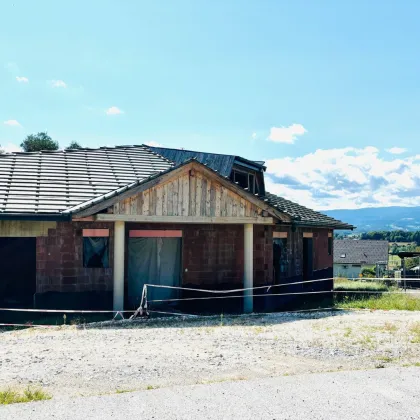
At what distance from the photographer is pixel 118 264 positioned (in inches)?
487

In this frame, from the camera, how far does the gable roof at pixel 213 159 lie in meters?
18.2

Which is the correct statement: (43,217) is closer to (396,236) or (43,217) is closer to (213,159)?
(213,159)

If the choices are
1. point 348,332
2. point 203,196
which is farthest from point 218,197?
point 348,332

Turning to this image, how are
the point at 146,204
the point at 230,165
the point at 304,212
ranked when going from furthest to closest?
the point at 304,212
the point at 230,165
the point at 146,204

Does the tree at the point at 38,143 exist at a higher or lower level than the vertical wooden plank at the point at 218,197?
higher

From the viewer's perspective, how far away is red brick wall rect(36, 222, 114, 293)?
12.5 meters

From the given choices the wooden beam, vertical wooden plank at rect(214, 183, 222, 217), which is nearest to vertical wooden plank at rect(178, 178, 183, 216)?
the wooden beam

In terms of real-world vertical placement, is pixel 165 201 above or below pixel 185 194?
below

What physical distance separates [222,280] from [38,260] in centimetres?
530

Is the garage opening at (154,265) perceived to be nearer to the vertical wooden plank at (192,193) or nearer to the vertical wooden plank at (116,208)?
the vertical wooden plank at (192,193)

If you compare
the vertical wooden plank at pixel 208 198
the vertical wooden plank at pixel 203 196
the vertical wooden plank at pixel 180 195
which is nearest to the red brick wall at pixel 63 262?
the vertical wooden plank at pixel 180 195

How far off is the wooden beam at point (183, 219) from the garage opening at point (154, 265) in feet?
4.13

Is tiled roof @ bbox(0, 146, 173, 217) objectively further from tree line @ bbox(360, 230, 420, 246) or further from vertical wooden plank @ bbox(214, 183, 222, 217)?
tree line @ bbox(360, 230, 420, 246)

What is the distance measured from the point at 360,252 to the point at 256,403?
6633cm
